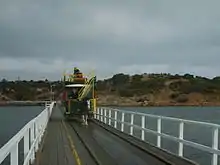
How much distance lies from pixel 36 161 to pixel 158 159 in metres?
3.34

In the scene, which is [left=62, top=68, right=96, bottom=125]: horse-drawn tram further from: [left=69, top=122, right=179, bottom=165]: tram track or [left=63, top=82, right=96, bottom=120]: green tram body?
[left=69, top=122, right=179, bottom=165]: tram track

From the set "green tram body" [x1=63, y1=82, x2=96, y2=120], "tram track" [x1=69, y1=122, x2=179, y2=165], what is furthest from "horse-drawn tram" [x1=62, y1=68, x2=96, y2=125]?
"tram track" [x1=69, y1=122, x2=179, y2=165]

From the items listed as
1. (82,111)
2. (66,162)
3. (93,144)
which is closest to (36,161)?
(66,162)

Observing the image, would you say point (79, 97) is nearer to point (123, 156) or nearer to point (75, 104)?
point (75, 104)

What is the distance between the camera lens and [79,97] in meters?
33.9

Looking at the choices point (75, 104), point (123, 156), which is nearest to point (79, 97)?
point (75, 104)

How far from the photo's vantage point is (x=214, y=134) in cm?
955

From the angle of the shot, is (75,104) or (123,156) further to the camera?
(75,104)

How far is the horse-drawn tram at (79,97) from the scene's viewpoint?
32719 mm

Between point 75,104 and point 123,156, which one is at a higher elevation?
point 75,104

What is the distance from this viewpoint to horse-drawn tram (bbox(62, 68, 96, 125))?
32.7 m

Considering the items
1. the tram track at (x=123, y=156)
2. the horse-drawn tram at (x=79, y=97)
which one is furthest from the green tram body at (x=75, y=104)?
the tram track at (x=123, y=156)

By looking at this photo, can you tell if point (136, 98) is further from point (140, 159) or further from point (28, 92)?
point (140, 159)

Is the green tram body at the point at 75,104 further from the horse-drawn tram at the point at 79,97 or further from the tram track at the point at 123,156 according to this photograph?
the tram track at the point at 123,156
